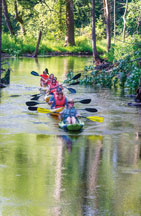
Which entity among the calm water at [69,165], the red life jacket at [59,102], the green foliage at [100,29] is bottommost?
the calm water at [69,165]

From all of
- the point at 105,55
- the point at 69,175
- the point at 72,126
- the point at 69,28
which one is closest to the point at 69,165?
the point at 69,175

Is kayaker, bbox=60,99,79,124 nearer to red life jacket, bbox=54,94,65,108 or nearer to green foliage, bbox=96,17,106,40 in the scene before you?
red life jacket, bbox=54,94,65,108

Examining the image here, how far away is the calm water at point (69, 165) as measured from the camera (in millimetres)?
9516

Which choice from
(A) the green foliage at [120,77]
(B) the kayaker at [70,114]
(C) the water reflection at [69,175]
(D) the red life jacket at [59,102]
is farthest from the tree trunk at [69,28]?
(C) the water reflection at [69,175]

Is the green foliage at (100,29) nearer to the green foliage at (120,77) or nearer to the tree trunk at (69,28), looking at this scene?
the tree trunk at (69,28)

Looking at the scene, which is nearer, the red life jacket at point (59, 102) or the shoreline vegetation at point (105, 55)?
the red life jacket at point (59, 102)

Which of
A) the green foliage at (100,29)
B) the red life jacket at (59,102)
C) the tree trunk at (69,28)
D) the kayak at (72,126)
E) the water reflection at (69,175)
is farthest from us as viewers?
the green foliage at (100,29)

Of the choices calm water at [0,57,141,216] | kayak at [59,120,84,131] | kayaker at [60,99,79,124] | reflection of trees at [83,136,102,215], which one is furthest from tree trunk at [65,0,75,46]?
reflection of trees at [83,136,102,215]

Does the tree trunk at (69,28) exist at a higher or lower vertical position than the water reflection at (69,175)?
higher

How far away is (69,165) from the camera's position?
12.8 meters

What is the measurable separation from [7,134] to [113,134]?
11.7 feet

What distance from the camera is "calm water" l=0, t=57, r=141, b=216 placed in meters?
9.52

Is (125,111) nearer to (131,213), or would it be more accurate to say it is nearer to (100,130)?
(100,130)

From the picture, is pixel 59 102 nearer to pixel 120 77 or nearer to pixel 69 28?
pixel 120 77
